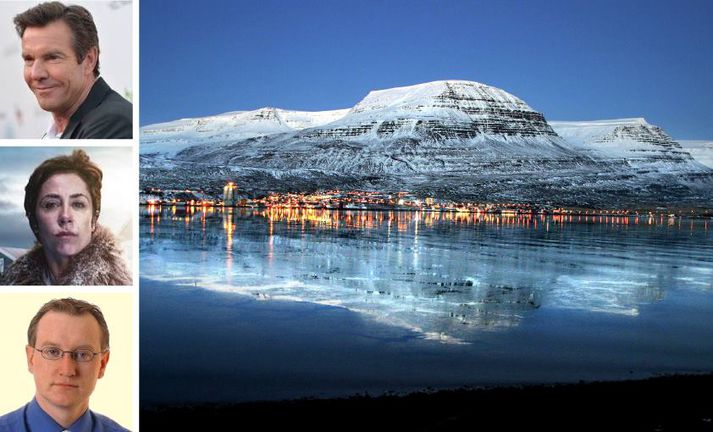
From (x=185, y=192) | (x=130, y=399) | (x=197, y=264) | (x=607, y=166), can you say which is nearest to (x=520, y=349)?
(x=130, y=399)

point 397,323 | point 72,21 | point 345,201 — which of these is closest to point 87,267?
point 72,21

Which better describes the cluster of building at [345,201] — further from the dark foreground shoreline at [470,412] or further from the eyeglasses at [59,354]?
the eyeglasses at [59,354]

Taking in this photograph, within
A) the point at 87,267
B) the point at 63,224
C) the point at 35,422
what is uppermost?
the point at 63,224

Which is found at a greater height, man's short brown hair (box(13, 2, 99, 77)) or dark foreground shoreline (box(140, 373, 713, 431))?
man's short brown hair (box(13, 2, 99, 77))

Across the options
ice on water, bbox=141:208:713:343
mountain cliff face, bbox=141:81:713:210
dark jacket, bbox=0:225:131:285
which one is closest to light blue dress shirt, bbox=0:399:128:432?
dark jacket, bbox=0:225:131:285

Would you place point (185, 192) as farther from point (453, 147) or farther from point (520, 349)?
point (520, 349)

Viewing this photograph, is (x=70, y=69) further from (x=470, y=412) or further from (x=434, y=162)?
(x=434, y=162)

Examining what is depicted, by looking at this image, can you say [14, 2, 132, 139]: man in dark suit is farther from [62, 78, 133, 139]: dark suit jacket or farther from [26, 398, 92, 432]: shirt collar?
[26, 398, 92, 432]: shirt collar

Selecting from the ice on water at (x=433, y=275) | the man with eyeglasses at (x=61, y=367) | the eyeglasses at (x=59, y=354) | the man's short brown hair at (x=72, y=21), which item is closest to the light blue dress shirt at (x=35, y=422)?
the man with eyeglasses at (x=61, y=367)

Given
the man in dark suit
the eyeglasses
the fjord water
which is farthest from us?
the fjord water
